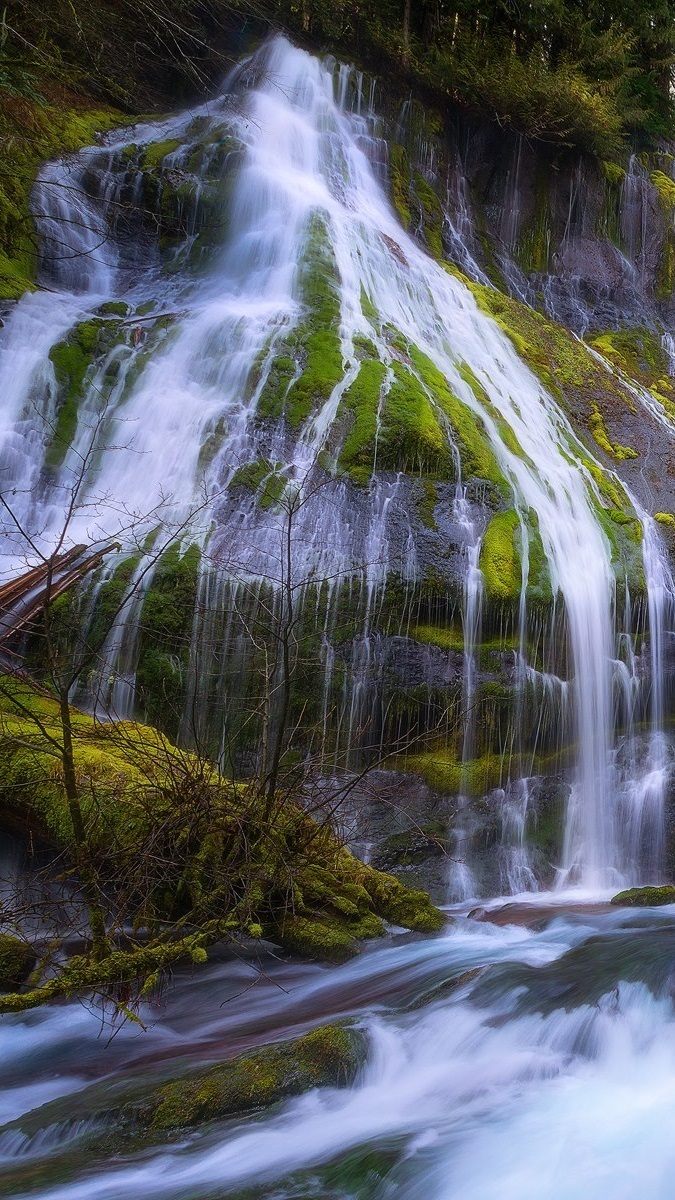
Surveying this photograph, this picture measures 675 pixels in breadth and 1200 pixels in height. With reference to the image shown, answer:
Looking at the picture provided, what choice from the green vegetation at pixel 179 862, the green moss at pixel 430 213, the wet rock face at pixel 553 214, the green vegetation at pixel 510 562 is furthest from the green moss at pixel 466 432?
the wet rock face at pixel 553 214

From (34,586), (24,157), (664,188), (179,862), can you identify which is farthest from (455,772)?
(664,188)

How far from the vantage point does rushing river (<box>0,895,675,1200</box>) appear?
9.73 feet

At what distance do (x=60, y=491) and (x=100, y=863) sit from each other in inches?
216

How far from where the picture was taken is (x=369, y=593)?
7.46 meters

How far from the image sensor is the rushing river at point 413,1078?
2.97 meters

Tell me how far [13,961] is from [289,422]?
20.7ft

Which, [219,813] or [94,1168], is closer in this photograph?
[94,1168]

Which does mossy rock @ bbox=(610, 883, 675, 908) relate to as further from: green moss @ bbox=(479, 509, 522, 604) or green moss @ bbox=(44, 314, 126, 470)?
green moss @ bbox=(44, 314, 126, 470)

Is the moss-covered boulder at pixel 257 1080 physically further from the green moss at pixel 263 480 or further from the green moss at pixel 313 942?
the green moss at pixel 263 480

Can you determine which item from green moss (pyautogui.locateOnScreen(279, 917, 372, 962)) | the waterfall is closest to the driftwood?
the waterfall

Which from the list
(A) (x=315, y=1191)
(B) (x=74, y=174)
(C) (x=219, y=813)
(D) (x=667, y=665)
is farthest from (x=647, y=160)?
(A) (x=315, y=1191)

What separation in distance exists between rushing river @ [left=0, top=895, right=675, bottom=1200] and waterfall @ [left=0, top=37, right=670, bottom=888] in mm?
2417

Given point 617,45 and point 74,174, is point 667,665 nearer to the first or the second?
point 74,174

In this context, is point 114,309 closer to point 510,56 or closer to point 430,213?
point 430,213
